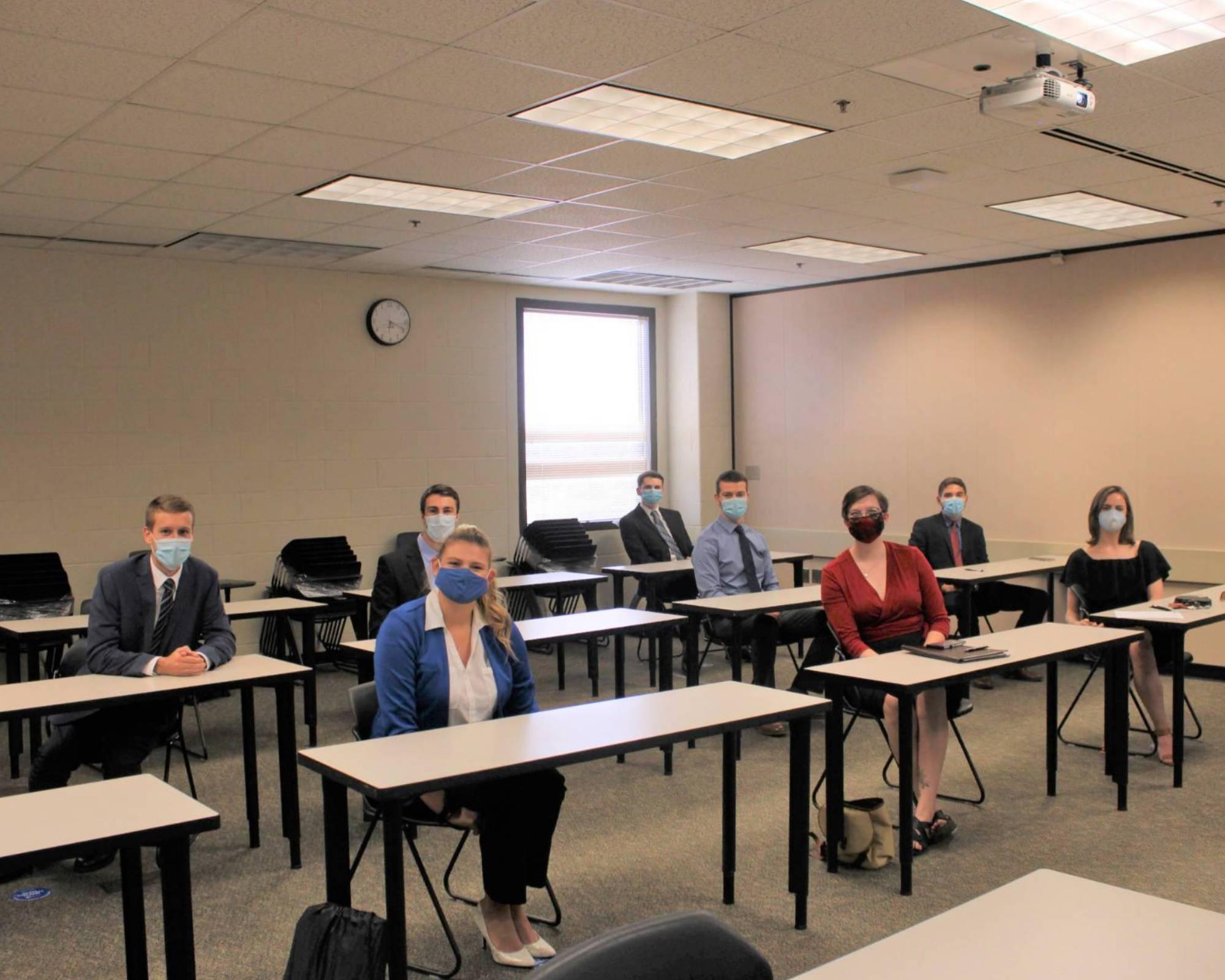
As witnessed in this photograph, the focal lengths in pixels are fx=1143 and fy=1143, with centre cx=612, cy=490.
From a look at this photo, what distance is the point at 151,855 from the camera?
420cm

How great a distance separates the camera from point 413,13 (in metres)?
3.31

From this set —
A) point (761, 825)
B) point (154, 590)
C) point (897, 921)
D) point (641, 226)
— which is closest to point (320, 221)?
point (641, 226)

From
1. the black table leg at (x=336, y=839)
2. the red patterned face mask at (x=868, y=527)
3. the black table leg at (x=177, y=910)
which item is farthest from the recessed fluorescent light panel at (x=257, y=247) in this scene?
the black table leg at (x=177, y=910)

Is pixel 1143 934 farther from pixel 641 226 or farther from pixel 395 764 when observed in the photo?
pixel 641 226

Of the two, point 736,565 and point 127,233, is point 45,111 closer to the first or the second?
point 127,233

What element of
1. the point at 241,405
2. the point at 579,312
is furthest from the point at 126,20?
the point at 579,312

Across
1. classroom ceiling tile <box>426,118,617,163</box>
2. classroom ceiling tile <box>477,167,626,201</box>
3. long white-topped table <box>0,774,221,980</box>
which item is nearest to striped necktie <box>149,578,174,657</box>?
long white-topped table <box>0,774,221,980</box>

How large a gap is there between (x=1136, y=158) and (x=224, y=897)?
493cm

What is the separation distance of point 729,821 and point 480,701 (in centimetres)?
95

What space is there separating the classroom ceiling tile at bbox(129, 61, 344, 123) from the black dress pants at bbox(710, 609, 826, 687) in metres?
2.88

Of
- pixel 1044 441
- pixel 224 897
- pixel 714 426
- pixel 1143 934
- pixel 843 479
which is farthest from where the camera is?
pixel 714 426

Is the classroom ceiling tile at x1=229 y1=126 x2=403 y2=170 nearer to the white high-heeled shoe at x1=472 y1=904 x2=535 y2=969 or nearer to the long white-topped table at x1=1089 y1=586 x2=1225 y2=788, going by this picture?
the white high-heeled shoe at x1=472 y1=904 x2=535 y2=969

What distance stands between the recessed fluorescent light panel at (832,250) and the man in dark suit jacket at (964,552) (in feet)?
5.58

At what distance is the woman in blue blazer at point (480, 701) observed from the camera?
10.4ft
